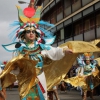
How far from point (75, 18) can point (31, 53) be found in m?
19.7

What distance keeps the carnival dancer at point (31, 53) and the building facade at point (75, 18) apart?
1362 cm

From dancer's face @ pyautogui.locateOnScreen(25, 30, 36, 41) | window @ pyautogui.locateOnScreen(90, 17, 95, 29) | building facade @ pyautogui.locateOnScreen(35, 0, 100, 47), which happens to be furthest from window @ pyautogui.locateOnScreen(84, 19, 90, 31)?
dancer's face @ pyautogui.locateOnScreen(25, 30, 36, 41)

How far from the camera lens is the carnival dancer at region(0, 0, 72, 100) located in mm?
5164

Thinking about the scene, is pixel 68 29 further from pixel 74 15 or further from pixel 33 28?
pixel 33 28

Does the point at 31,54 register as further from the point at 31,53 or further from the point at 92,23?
the point at 92,23

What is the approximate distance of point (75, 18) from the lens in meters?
25.0

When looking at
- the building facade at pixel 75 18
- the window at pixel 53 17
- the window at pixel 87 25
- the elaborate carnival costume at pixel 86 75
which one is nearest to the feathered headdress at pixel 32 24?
the elaborate carnival costume at pixel 86 75

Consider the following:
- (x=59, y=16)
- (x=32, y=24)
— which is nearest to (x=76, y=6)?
(x=59, y=16)

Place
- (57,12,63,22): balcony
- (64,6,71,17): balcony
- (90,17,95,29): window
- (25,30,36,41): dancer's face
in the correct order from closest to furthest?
1. (25,30,36,41): dancer's face
2. (90,17,95,29): window
3. (64,6,71,17): balcony
4. (57,12,63,22): balcony

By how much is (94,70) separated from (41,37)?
4.64 m

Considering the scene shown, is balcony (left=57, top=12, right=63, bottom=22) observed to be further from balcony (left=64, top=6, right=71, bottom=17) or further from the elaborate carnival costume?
the elaborate carnival costume

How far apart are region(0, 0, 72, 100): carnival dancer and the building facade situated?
13615 millimetres

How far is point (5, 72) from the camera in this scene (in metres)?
5.01

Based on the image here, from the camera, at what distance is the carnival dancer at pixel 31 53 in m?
5.16
